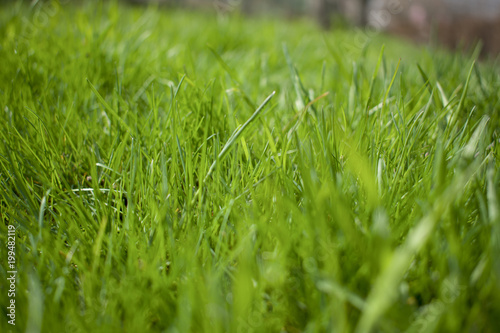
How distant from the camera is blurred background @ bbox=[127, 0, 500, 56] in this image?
3.00m

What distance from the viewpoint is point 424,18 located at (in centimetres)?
418

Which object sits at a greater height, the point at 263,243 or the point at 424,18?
the point at 424,18

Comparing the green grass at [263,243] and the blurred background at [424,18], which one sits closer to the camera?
the green grass at [263,243]

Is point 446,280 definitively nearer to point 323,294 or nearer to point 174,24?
point 323,294

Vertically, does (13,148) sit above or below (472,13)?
below

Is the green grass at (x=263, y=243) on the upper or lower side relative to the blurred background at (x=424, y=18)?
lower

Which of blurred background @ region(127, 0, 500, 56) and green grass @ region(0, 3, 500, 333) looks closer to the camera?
green grass @ region(0, 3, 500, 333)

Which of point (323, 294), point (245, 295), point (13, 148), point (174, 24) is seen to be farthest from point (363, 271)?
point (174, 24)

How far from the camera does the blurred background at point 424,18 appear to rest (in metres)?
3.00

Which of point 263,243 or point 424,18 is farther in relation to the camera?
point 424,18

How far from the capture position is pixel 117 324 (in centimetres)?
47

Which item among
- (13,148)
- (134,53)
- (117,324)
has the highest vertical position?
(134,53)

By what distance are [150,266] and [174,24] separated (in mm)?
2760

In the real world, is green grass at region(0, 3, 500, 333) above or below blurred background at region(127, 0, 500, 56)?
A: below
